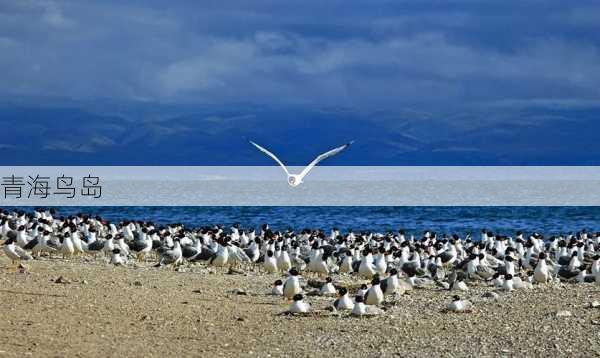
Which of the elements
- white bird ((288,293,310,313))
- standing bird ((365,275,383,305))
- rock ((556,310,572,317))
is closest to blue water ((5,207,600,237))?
standing bird ((365,275,383,305))

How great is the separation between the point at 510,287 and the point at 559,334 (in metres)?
6.03

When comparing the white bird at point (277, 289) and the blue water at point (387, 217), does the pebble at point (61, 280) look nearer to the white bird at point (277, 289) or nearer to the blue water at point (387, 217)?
the white bird at point (277, 289)

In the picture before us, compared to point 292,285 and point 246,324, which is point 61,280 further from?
point 246,324

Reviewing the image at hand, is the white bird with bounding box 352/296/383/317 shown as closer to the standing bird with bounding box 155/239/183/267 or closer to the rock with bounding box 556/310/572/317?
the rock with bounding box 556/310/572/317

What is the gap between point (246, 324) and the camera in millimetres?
18516

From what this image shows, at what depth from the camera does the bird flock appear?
2394cm

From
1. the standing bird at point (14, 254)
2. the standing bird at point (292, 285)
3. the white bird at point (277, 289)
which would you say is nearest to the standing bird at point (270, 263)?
the white bird at point (277, 289)

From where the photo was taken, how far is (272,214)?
276 ft

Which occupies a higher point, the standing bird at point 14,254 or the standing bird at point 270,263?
the standing bird at point 14,254

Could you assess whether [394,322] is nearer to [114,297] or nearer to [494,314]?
[494,314]

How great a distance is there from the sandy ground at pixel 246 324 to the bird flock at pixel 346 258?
2.49ft

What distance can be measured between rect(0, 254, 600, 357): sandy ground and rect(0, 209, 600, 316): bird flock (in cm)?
76

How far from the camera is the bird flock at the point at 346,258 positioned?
942 inches

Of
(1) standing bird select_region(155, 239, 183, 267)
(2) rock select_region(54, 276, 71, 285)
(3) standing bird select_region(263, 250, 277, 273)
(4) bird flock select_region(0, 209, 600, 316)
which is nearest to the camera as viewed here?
(2) rock select_region(54, 276, 71, 285)
